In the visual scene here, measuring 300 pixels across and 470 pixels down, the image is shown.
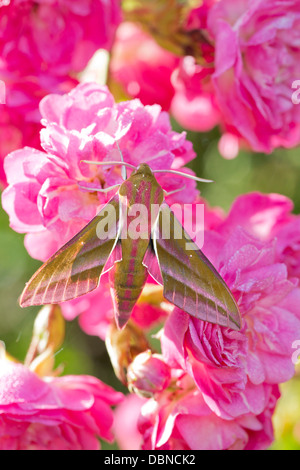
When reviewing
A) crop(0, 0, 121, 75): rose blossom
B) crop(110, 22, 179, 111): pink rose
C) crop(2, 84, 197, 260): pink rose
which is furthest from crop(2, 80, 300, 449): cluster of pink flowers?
crop(110, 22, 179, 111): pink rose

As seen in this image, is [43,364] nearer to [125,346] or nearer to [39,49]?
[125,346]

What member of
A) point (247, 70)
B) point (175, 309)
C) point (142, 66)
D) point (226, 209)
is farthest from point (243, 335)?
point (226, 209)

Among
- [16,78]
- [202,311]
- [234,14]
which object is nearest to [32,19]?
[16,78]

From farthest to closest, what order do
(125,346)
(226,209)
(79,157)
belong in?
(226,209) < (125,346) < (79,157)

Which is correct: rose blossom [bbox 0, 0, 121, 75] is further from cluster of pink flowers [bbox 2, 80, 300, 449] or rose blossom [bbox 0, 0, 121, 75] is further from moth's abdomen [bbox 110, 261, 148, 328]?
moth's abdomen [bbox 110, 261, 148, 328]

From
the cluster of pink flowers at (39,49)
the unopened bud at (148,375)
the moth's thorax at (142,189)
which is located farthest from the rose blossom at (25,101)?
the unopened bud at (148,375)
